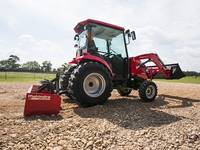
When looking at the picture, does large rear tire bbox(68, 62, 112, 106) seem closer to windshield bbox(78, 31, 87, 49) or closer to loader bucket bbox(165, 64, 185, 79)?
windshield bbox(78, 31, 87, 49)

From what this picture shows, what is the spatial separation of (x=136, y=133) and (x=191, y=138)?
3.22 feet

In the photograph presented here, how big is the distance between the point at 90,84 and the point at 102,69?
576mm

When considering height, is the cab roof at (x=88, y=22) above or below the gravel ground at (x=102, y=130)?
above

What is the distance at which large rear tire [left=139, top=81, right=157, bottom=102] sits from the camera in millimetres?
8812

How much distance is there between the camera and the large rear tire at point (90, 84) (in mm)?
7023

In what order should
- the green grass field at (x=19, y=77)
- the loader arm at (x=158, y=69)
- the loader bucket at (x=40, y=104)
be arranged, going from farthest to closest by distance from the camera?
the green grass field at (x=19, y=77), the loader arm at (x=158, y=69), the loader bucket at (x=40, y=104)

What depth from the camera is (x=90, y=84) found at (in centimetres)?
754

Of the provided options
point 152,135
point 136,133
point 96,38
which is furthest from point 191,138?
point 96,38

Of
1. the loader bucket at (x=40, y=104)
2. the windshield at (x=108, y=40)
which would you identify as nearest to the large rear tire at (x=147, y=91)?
the windshield at (x=108, y=40)

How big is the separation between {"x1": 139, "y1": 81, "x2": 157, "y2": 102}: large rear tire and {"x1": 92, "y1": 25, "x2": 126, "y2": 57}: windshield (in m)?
1.35

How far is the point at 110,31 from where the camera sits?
8.82 m

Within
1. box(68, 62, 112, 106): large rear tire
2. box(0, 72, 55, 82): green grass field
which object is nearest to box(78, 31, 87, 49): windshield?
box(68, 62, 112, 106): large rear tire

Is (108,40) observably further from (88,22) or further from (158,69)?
(158,69)

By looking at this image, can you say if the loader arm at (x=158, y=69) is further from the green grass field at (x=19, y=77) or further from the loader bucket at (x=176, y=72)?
the green grass field at (x=19, y=77)
